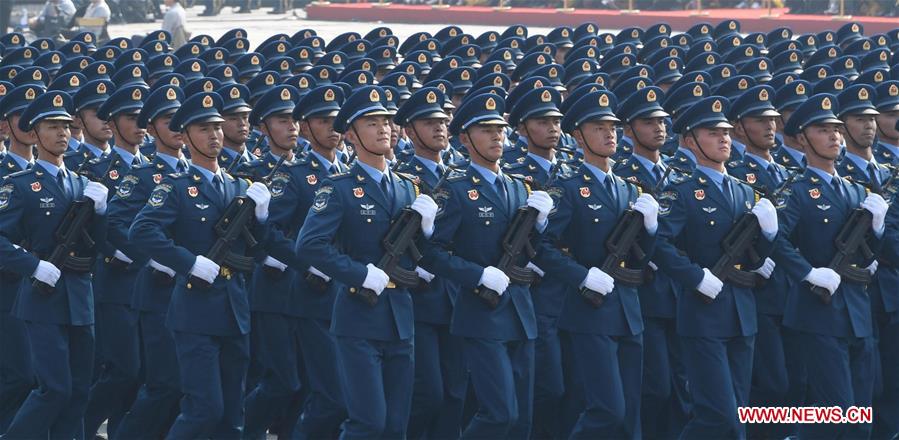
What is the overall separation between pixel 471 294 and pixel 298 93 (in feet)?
8.72

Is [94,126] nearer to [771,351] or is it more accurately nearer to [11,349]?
[11,349]

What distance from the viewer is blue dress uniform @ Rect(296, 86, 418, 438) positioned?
8172 millimetres

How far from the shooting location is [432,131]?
30.7ft

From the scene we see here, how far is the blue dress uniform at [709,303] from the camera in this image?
8711 millimetres

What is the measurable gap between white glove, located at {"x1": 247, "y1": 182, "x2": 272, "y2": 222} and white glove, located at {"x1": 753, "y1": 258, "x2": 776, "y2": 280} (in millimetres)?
2572

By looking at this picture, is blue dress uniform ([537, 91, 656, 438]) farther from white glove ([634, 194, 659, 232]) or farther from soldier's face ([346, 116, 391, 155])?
soldier's face ([346, 116, 391, 155])

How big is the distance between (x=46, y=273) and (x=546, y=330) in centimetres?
263

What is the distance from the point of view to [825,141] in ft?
30.8

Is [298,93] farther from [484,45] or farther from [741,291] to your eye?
[484,45]

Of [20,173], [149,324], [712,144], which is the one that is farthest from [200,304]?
[712,144]

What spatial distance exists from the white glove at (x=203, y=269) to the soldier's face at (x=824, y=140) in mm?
3290

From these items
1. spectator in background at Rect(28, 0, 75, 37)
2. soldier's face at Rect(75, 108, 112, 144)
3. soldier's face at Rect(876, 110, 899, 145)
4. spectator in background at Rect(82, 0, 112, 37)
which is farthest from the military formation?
spectator in background at Rect(28, 0, 75, 37)

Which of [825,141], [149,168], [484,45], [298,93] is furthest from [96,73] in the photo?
[825,141]

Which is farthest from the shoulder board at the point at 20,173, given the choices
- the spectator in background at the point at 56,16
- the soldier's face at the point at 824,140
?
the spectator in background at the point at 56,16
